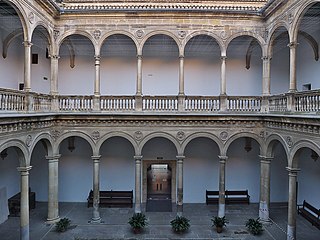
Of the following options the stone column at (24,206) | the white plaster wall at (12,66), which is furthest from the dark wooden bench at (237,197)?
the white plaster wall at (12,66)

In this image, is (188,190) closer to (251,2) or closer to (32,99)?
(32,99)

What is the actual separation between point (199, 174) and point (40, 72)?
10334 mm

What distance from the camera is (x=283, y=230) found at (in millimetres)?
12367

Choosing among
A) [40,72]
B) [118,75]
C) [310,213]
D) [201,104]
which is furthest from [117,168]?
[310,213]

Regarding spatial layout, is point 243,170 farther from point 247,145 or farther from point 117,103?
point 117,103

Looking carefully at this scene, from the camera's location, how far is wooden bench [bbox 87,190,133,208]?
15.3 m

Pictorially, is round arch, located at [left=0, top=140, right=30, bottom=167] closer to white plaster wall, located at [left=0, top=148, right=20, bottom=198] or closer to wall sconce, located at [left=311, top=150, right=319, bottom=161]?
white plaster wall, located at [left=0, top=148, right=20, bottom=198]

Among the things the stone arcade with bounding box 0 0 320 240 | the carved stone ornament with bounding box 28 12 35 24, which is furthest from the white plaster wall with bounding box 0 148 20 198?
the carved stone ornament with bounding box 28 12 35 24

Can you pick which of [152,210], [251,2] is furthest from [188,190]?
[251,2]

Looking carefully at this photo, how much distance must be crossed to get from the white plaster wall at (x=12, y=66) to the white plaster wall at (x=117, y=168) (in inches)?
219

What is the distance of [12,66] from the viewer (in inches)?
548

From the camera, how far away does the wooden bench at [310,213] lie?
12462 mm

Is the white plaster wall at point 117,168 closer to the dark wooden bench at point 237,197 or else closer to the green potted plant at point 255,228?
the dark wooden bench at point 237,197

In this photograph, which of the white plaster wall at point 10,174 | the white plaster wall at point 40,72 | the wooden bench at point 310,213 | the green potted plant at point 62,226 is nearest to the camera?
the green potted plant at point 62,226
